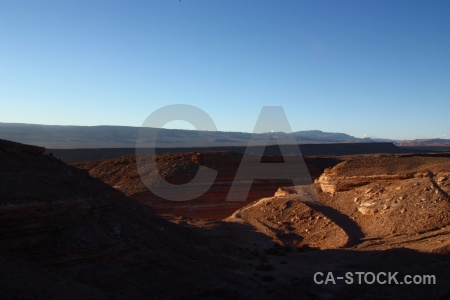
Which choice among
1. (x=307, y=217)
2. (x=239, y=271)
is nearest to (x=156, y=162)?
(x=307, y=217)

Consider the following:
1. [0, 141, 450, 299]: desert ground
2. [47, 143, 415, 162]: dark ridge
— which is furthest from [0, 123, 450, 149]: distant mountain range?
[0, 141, 450, 299]: desert ground

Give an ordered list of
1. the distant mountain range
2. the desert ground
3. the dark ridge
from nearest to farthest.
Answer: the desert ground, the dark ridge, the distant mountain range

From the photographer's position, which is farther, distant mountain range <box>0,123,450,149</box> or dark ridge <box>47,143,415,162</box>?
distant mountain range <box>0,123,450,149</box>

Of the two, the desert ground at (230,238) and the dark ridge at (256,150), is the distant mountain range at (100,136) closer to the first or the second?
the dark ridge at (256,150)

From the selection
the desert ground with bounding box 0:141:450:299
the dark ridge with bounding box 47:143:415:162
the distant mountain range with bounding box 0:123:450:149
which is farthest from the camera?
the distant mountain range with bounding box 0:123:450:149

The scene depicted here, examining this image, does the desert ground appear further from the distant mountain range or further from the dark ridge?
the distant mountain range

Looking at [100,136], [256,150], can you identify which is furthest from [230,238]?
[100,136]

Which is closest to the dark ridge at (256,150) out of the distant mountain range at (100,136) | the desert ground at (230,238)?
the distant mountain range at (100,136)

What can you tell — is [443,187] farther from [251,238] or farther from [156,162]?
[156,162]
